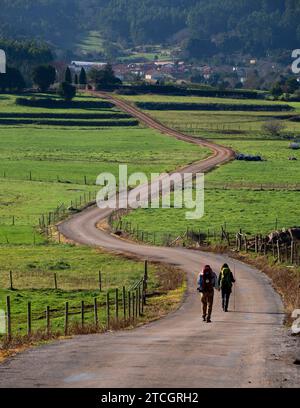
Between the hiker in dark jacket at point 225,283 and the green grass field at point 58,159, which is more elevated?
the hiker in dark jacket at point 225,283

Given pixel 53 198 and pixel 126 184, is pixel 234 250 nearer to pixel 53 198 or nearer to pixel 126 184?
pixel 53 198

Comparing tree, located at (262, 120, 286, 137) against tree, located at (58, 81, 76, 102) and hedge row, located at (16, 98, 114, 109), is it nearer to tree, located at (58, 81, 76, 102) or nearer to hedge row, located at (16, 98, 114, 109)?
hedge row, located at (16, 98, 114, 109)

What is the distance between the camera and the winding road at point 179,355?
21984 millimetres

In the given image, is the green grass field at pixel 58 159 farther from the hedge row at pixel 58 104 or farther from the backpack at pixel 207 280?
the backpack at pixel 207 280

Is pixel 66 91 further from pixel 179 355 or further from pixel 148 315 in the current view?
pixel 179 355

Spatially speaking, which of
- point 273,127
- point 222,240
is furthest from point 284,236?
point 273,127

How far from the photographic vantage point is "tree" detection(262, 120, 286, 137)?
162 metres

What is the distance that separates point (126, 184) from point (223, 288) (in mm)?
67240

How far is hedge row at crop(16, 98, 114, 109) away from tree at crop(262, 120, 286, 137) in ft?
85.1

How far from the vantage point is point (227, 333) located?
102 ft

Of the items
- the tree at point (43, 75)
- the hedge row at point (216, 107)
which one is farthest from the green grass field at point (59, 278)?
the tree at point (43, 75)

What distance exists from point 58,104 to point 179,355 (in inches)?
6068

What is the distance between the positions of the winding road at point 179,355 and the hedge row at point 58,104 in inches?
5426

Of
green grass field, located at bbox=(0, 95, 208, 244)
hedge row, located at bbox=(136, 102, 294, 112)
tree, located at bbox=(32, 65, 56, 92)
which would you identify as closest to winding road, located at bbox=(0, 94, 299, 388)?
green grass field, located at bbox=(0, 95, 208, 244)
